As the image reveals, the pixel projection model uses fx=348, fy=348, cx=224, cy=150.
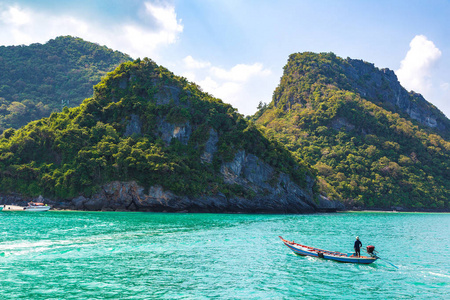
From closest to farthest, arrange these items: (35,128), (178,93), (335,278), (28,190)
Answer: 1. (335,278)
2. (28,190)
3. (35,128)
4. (178,93)

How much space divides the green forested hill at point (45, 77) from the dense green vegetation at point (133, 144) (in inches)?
2089

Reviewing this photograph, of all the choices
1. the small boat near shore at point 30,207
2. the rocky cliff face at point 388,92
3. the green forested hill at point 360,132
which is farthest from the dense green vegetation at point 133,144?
the rocky cliff face at point 388,92

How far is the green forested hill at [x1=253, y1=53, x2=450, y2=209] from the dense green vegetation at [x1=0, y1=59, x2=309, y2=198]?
108 feet

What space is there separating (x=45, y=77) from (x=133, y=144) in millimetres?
102206

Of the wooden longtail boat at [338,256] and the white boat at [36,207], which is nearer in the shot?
the wooden longtail boat at [338,256]

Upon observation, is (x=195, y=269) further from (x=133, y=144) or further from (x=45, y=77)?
(x=45, y=77)

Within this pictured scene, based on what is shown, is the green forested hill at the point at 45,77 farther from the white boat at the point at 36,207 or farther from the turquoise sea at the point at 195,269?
the turquoise sea at the point at 195,269

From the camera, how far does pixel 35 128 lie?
75.9 metres

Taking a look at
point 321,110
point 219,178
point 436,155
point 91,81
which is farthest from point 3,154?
point 436,155

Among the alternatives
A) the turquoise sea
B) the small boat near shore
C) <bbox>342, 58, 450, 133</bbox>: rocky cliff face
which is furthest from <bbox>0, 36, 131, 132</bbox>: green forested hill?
<bbox>342, 58, 450, 133</bbox>: rocky cliff face

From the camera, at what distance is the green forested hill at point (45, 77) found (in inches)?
5074

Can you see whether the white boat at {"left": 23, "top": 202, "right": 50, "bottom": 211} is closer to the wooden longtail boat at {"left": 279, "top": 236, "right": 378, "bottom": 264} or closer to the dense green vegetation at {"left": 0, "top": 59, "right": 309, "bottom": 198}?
the dense green vegetation at {"left": 0, "top": 59, "right": 309, "bottom": 198}

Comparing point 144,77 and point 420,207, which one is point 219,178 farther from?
point 420,207

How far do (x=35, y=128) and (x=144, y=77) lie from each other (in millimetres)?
29177
